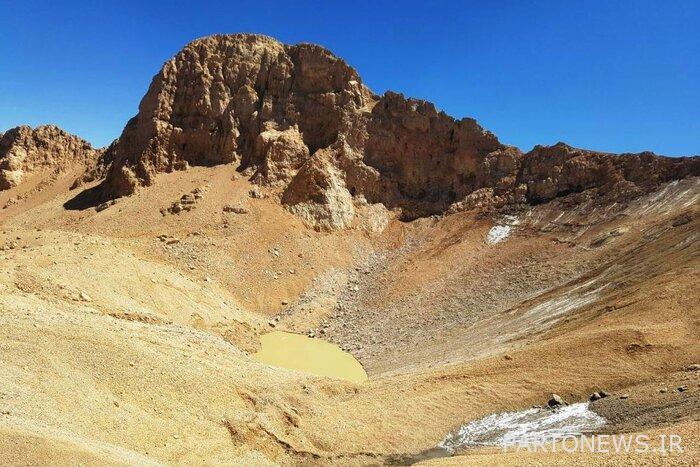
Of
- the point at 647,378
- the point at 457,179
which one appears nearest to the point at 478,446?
the point at 647,378

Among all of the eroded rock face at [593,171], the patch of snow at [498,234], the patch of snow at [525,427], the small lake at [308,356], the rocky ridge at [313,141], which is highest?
the rocky ridge at [313,141]

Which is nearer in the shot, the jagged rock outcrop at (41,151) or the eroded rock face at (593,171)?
the eroded rock face at (593,171)

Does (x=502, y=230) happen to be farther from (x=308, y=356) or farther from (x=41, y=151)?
(x=41, y=151)

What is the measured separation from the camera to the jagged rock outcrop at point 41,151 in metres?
62.2

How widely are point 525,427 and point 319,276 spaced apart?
2205 cm

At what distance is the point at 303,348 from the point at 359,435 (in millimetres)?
11889

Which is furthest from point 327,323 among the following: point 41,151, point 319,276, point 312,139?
point 41,151

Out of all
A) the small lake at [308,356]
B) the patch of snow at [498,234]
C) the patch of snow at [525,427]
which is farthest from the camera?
the patch of snow at [498,234]

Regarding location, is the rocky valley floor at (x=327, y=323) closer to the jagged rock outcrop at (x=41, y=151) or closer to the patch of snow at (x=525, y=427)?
the patch of snow at (x=525, y=427)

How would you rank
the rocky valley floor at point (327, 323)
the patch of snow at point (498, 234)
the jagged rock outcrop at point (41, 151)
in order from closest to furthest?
the rocky valley floor at point (327, 323), the patch of snow at point (498, 234), the jagged rock outcrop at point (41, 151)

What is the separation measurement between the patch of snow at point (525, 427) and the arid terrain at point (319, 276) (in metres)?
0.44

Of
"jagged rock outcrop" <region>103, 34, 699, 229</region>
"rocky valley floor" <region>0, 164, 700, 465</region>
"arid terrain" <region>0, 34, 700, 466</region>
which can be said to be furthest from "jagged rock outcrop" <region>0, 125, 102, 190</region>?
"rocky valley floor" <region>0, 164, 700, 465</region>

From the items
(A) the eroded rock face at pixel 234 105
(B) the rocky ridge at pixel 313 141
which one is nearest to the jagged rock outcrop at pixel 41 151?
(B) the rocky ridge at pixel 313 141

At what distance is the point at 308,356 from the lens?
27094 millimetres
